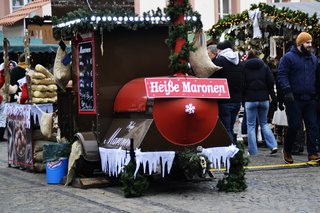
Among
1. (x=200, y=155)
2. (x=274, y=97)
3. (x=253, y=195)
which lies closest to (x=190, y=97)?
(x=200, y=155)

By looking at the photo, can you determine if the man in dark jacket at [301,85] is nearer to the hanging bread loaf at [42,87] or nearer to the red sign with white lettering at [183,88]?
the red sign with white lettering at [183,88]

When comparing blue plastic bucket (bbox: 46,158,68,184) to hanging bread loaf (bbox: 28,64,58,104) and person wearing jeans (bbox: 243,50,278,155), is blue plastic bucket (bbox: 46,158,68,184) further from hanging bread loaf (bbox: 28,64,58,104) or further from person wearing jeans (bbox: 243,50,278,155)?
person wearing jeans (bbox: 243,50,278,155)

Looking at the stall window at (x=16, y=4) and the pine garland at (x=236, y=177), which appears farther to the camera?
the stall window at (x=16, y=4)

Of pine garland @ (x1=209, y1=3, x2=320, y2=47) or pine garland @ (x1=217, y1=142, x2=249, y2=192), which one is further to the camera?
pine garland @ (x1=209, y1=3, x2=320, y2=47)

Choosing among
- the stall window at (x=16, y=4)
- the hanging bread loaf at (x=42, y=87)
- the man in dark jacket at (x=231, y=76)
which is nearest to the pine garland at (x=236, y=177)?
the man in dark jacket at (x=231, y=76)

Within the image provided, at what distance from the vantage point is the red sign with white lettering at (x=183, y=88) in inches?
324

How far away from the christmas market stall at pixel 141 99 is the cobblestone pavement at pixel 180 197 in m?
0.27

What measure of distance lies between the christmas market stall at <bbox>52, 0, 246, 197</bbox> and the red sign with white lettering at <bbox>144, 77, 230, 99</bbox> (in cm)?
1

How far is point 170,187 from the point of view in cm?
914

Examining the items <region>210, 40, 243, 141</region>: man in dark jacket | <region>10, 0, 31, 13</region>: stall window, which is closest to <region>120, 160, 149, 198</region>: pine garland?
<region>210, 40, 243, 141</region>: man in dark jacket

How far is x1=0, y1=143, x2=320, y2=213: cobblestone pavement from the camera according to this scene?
7750 millimetres

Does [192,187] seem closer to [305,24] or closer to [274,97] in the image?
[274,97]

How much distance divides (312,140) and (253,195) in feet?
8.91

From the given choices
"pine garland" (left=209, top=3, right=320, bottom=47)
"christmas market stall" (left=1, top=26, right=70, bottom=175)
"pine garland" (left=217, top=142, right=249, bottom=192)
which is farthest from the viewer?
"pine garland" (left=209, top=3, right=320, bottom=47)
